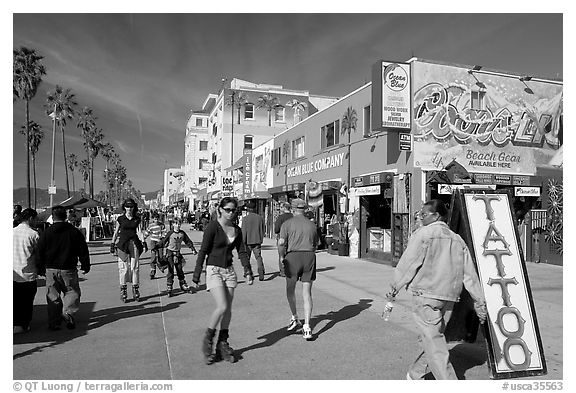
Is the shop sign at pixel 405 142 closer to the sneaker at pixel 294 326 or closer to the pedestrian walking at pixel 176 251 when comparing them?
the pedestrian walking at pixel 176 251

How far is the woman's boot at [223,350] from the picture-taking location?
477 centimetres

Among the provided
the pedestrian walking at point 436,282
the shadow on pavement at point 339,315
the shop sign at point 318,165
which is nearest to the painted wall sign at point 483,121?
the shop sign at point 318,165

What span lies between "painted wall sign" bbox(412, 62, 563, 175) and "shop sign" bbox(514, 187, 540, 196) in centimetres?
77

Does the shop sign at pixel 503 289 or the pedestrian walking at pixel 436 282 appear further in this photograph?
the shop sign at pixel 503 289

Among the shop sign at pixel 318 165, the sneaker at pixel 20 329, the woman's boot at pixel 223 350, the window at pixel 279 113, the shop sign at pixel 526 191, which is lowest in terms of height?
the sneaker at pixel 20 329

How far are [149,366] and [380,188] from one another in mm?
10589

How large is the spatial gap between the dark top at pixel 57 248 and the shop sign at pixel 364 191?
9590mm

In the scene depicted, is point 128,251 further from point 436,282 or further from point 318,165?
point 318,165

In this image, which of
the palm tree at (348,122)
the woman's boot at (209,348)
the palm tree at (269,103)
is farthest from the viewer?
the palm tree at (269,103)

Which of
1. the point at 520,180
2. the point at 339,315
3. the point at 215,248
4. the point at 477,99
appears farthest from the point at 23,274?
the point at 520,180

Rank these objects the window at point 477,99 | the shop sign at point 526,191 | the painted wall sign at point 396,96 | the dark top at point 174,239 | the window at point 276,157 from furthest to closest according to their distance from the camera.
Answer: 1. the window at point 276,157
2. the window at point 477,99
3. the shop sign at point 526,191
4. the painted wall sign at point 396,96
5. the dark top at point 174,239
